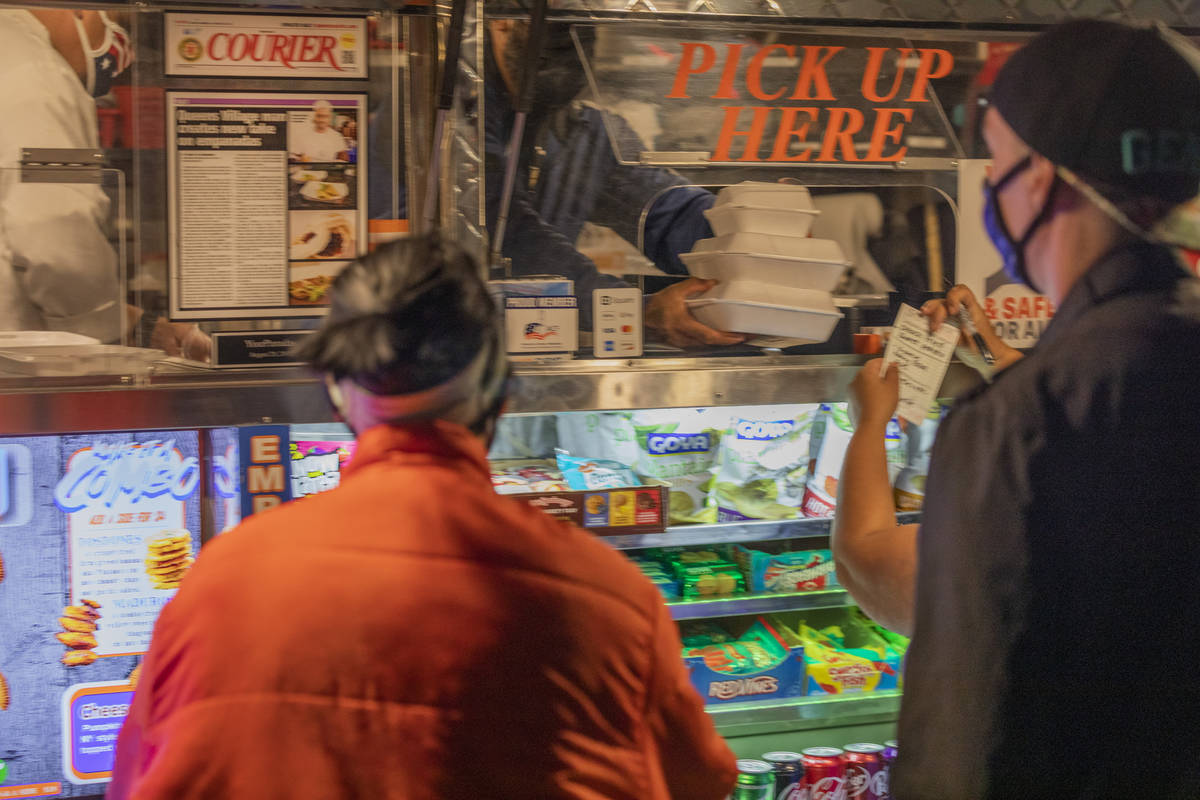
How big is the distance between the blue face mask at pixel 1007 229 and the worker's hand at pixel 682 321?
74cm

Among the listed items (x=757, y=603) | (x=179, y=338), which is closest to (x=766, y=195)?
(x=757, y=603)

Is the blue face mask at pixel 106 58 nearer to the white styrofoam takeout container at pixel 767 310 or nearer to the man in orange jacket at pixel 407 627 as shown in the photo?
the man in orange jacket at pixel 407 627

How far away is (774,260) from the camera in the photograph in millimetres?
2158

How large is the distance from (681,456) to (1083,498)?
122 centimetres

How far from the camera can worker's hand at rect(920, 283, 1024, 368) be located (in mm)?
2154

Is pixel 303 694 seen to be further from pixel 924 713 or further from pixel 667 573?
pixel 667 573

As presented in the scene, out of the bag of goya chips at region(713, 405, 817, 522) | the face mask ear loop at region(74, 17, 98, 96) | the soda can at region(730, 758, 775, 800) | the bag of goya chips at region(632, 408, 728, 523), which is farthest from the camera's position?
the bag of goya chips at region(713, 405, 817, 522)

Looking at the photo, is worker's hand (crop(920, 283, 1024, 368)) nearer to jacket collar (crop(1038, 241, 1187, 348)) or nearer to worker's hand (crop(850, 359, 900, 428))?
worker's hand (crop(850, 359, 900, 428))

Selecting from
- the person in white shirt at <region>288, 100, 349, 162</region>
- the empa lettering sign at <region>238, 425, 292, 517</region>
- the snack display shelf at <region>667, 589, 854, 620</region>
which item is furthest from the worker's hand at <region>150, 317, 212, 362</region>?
the snack display shelf at <region>667, 589, 854, 620</region>

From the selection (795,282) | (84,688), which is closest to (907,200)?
(795,282)

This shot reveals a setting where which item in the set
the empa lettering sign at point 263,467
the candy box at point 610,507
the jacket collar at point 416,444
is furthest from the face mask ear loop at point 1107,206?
the empa lettering sign at point 263,467

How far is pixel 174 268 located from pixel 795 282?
1.37 metres

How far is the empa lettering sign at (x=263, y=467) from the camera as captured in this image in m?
1.93

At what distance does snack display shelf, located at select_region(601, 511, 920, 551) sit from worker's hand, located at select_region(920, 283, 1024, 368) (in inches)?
22.7
